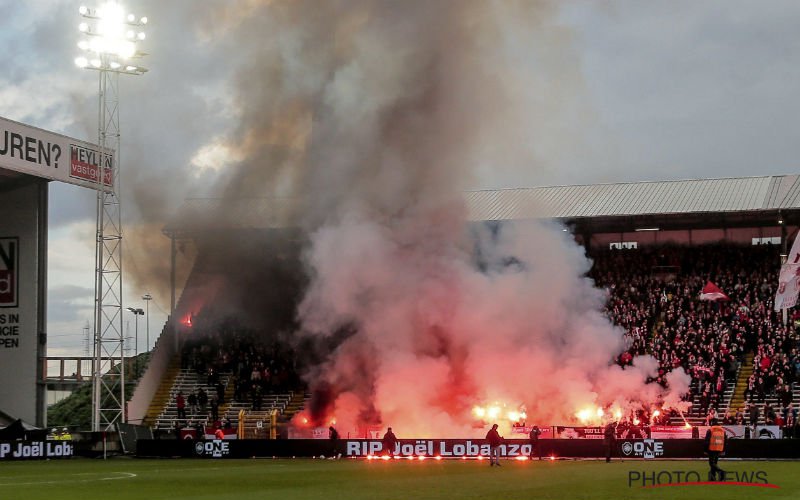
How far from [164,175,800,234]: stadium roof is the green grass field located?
1705 cm

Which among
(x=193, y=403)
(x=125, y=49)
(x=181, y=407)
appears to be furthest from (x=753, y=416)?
(x=125, y=49)

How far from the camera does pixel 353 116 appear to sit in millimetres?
56656

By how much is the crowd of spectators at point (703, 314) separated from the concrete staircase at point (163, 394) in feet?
76.8

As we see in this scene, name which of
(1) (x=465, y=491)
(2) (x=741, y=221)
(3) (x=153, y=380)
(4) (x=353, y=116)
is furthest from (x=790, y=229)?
(1) (x=465, y=491)

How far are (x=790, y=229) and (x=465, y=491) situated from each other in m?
39.5

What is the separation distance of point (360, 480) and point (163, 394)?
1312 inches

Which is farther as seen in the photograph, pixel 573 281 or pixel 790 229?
pixel 790 229

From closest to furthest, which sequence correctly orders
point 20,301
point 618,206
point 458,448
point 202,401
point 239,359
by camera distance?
1. point 458,448
2. point 202,401
3. point 20,301
4. point 239,359
5. point 618,206

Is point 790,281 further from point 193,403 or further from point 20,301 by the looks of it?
point 20,301

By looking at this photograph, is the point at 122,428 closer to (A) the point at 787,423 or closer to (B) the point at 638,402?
(B) the point at 638,402

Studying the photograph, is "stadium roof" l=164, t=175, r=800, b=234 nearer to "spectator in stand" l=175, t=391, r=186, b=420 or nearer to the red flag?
the red flag

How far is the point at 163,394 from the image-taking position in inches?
2576

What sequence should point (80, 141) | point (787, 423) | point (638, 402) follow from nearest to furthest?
point (787, 423), point (638, 402), point (80, 141)

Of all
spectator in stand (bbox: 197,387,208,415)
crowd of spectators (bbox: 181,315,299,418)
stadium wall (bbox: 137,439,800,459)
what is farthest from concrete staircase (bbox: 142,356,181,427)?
stadium wall (bbox: 137,439,800,459)
